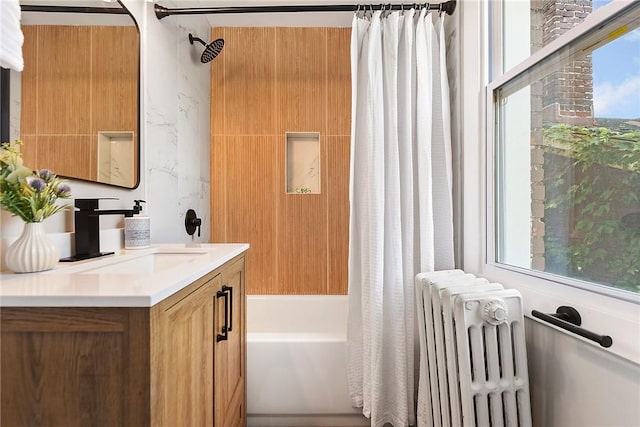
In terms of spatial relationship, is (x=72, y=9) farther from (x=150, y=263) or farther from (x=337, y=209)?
(x=337, y=209)

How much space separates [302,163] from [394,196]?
1158 millimetres

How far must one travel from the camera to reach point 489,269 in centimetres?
150

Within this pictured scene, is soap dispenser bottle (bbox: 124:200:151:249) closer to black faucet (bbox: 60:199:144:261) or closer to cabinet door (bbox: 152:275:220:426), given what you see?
black faucet (bbox: 60:199:144:261)

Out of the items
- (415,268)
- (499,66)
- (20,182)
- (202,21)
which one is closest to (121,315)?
(20,182)

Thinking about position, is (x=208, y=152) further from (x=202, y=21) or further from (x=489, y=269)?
(x=489, y=269)

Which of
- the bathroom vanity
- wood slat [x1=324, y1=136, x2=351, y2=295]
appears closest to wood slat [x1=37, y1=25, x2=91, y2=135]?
the bathroom vanity

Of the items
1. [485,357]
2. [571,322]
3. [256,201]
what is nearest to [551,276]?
[571,322]

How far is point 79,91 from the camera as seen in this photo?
1.17 metres

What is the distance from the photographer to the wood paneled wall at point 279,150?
254cm

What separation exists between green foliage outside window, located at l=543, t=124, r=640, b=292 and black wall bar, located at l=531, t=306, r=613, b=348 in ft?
0.43

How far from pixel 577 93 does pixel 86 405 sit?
1552mm

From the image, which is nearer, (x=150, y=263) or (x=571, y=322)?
(x=571, y=322)

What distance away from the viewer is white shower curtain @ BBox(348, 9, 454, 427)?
5.17 ft

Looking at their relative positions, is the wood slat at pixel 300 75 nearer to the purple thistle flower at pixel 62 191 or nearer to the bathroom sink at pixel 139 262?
the bathroom sink at pixel 139 262
